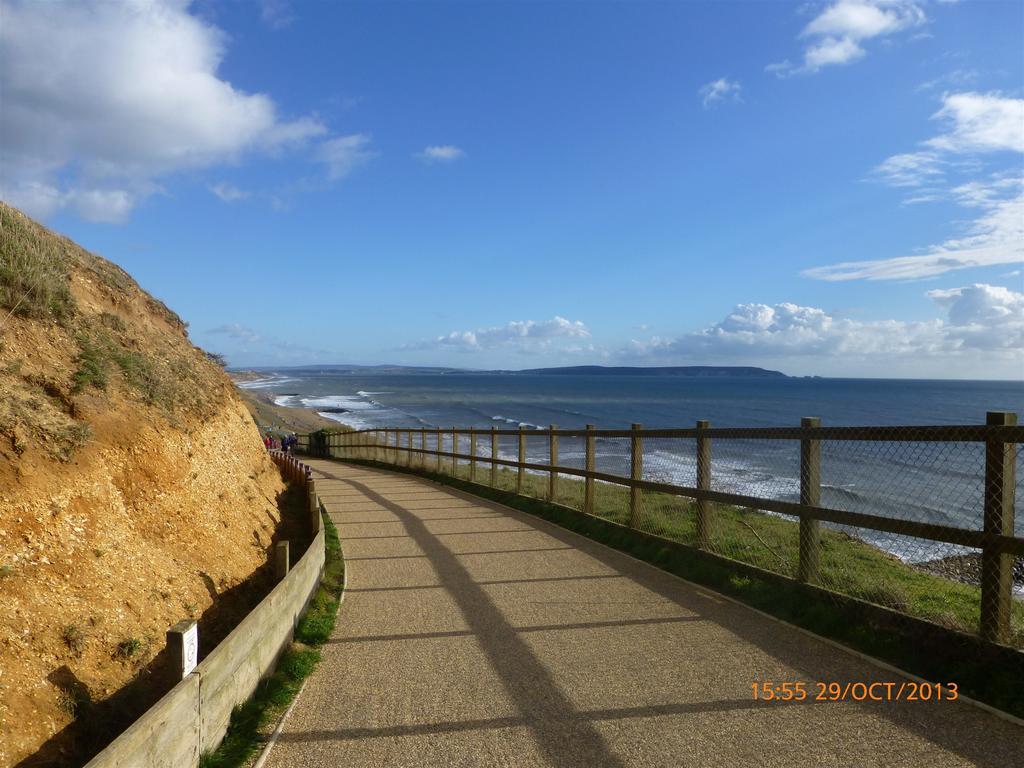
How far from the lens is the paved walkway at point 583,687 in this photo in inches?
146

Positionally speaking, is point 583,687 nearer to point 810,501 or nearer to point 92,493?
point 810,501

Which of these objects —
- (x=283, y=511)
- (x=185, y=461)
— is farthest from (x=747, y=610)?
(x=283, y=511)

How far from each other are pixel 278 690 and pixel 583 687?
1928 mm

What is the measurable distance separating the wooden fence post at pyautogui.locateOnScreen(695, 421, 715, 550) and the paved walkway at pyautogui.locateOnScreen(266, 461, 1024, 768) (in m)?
0.59

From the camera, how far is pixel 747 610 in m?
6.07

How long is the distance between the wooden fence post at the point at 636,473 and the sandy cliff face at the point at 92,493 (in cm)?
434

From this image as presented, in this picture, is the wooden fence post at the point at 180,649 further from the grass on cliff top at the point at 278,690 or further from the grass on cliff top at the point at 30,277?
the grass on cliff top at the point at 30,277

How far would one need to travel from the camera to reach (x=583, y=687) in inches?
179

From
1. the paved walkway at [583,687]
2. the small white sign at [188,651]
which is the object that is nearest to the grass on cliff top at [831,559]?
the paved walkway at [583,687]

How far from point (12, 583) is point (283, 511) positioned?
600 centimetres

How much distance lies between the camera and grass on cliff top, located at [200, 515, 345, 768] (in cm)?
381
